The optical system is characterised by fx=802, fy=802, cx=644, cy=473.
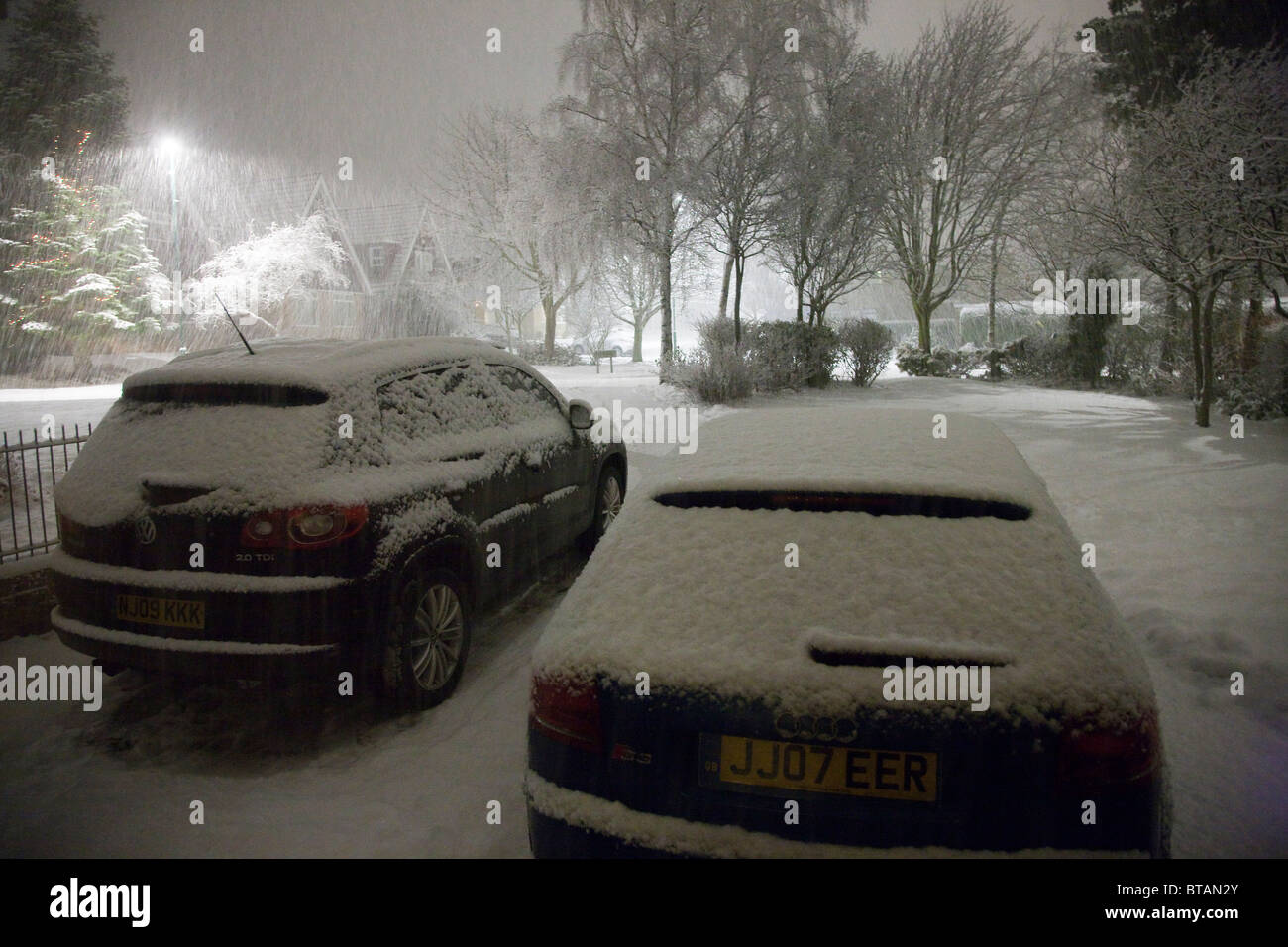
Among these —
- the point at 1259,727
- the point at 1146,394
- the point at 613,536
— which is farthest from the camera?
the point at 1146,394

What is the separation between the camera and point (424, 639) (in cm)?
411

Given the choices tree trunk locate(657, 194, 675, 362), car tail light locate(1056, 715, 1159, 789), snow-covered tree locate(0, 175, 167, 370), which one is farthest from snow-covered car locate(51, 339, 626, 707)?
snow-covered tree locate(0, 175, 167, 370)

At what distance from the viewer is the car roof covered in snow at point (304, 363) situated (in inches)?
154

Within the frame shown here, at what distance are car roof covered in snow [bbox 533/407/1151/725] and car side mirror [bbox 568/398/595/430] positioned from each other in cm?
335

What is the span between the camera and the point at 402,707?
4.01 m

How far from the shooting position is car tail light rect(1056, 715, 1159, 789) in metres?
1.87

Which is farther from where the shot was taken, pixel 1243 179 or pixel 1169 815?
pixel 1243 179

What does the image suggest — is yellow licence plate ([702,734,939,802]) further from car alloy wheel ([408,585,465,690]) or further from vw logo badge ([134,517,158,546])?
vw logo badge ([134,517,158,546])

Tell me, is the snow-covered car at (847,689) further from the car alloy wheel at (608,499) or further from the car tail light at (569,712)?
the car alloy wheel at (608,499)
